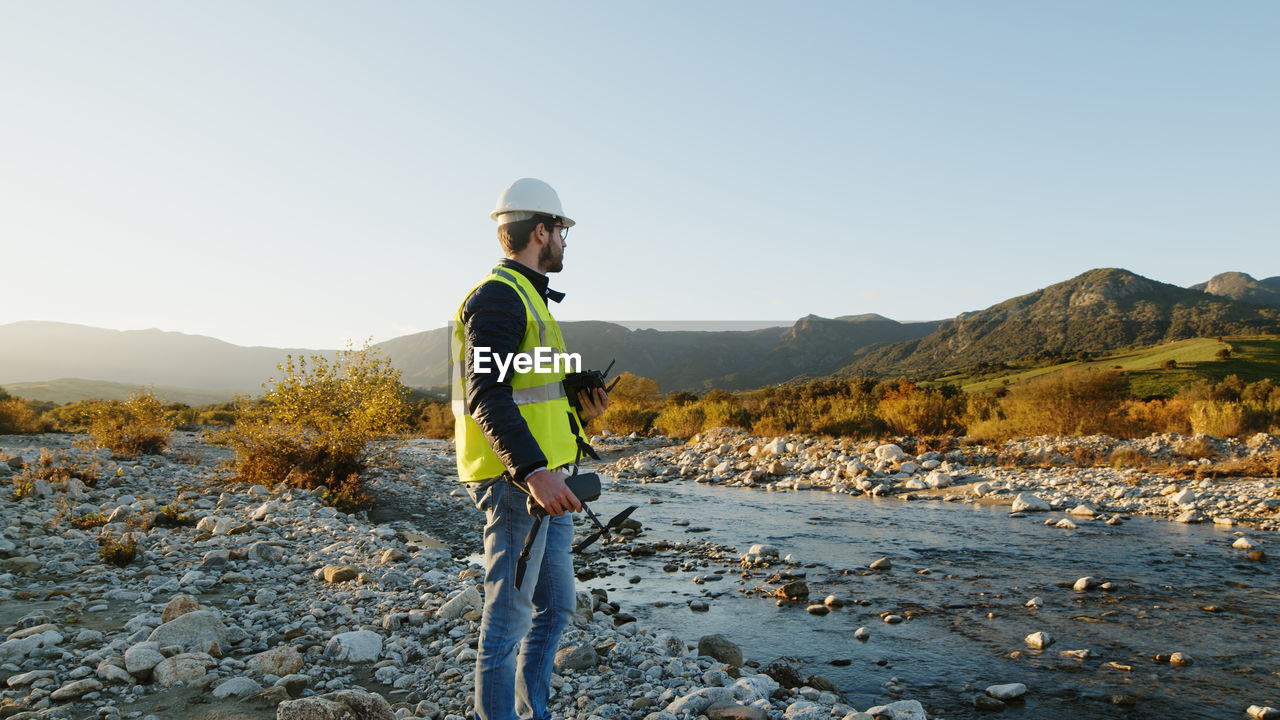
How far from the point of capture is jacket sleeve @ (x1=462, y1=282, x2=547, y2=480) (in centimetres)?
242

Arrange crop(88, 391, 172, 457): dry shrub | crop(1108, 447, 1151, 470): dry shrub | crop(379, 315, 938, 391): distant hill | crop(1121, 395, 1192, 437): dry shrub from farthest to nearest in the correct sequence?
1. crop(379, 315, 938, 391): distant hill
2. crop(1121, 395, 1192, 437): dry shrub
3. crop(88, 391, 172, 457): dry shrub
4. crop(1108, 447, 1151, 470): dry shrub

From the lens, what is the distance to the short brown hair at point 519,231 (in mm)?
2885

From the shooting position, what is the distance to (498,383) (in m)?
2.48

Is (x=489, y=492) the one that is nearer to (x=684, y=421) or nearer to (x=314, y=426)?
(x=314, y=426)

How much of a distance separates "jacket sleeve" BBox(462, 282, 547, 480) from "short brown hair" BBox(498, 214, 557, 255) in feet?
1.08

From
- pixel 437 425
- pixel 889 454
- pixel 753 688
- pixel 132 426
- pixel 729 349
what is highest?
pixel 729 349

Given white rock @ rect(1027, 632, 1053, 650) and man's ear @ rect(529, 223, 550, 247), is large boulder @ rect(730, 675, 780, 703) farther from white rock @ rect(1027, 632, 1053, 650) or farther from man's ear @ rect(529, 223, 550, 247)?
man's ear @ rect(529, 223, 550, 247)

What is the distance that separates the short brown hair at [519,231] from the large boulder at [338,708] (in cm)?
235

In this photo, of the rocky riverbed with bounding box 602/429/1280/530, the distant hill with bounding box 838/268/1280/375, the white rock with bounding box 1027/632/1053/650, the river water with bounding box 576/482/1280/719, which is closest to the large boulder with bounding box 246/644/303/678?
the river water with bounding box 576/482/1280/719

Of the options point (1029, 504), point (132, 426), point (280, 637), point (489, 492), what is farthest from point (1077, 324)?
point (489, 492)

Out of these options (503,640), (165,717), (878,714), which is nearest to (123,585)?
(165,717)

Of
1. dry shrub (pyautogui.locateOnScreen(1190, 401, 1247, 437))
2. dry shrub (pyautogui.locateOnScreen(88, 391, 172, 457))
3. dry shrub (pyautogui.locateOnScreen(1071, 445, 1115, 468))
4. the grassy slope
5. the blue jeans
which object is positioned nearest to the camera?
the blue jeans

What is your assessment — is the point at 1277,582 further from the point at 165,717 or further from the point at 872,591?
the point at 165,717

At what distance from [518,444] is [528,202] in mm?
Answer: 1121
